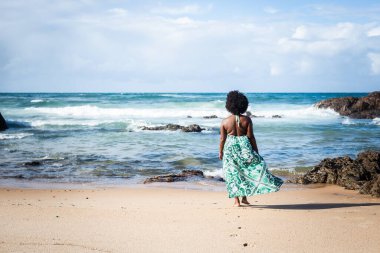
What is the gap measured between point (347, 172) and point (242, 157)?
134 inches

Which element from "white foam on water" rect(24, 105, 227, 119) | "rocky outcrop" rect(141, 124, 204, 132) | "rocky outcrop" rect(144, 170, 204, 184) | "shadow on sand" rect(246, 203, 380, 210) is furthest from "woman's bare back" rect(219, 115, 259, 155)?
"white foam on water" rect(24, 105, 227, 119)

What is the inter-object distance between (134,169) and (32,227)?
635cm

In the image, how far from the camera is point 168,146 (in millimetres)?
15820

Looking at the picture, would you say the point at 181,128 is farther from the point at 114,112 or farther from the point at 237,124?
the point at 114,112

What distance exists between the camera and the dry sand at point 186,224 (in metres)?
4.17

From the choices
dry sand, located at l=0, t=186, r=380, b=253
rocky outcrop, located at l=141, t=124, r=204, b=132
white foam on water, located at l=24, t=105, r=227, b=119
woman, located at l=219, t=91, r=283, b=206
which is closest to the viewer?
dry sand, located at l=0, t=186, r=380, b=253

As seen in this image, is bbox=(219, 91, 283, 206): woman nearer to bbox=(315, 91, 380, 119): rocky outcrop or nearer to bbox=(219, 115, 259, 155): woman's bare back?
bbox=(219, 115, 259, 155): woman's bare back

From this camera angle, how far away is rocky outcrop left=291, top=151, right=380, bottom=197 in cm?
837

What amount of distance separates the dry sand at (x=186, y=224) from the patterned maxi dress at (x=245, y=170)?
0.28 m

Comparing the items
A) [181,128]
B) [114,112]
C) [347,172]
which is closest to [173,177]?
[347,172]

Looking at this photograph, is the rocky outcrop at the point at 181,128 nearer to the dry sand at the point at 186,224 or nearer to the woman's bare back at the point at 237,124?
the dry sand at the point at 186,224

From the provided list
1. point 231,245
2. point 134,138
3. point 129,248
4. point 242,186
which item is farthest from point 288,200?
point 134,138

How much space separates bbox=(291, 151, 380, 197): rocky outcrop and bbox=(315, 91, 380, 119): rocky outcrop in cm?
2510

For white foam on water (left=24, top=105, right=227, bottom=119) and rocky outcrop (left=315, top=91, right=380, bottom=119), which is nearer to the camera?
rocky outcrop (left=315, top=91, right=380, bottom=119)
